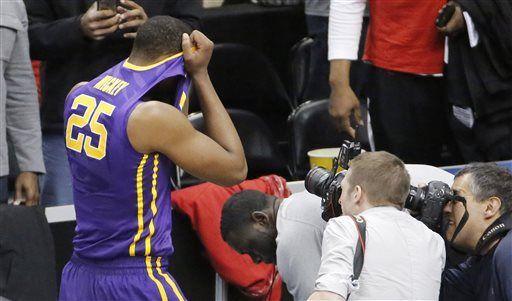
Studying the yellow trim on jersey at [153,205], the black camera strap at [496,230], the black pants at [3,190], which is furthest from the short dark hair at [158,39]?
the black camera strap at [496,230]

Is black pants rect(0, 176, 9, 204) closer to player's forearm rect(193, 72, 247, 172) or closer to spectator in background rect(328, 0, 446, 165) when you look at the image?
player's forearm rect(193, 72, 247, 172)

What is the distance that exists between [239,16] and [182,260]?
88.0 inches

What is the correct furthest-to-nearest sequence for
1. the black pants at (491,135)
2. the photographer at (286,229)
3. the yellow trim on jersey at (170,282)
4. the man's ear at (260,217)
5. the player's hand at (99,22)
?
the black pants at (491,135) → the player's hand at (99,22) → the man's ear at (260,217) → the photographer at (286,229) → the yellow trim on jersey at (170,282)

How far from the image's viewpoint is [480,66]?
17.1 ft

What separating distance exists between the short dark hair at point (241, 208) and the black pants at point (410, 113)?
0.90 metres

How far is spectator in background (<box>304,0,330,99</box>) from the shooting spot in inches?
249

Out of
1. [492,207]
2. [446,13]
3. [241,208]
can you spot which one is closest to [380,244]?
[492,207]

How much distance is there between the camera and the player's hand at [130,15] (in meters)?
5.05

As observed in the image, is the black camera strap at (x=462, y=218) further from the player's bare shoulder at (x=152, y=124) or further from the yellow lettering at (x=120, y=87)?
the yellow lettering at (x=120, y=87)

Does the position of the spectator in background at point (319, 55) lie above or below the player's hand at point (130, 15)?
below

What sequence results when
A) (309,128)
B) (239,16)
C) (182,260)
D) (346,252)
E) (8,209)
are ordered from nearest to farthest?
(346,252), (8,209), (182,260), (309,128), (239,16)

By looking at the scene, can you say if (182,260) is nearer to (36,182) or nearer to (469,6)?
(36,182)

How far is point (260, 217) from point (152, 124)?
2.86 ft

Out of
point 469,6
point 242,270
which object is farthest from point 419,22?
point 242,270
